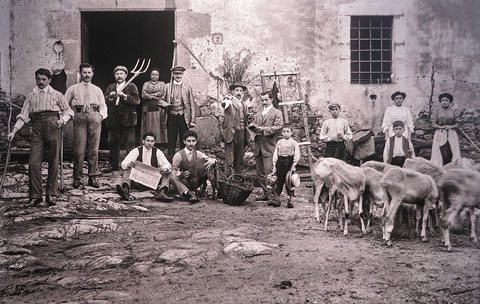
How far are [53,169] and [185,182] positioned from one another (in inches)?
54.7

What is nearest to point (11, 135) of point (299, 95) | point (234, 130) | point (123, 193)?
point (123, 193)

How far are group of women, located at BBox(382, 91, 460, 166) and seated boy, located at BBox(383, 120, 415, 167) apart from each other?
43 millimetres

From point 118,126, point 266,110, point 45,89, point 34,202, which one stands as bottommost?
point 34,202

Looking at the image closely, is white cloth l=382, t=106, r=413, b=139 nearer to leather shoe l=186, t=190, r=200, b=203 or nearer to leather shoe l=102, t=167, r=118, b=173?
leather shoe l=186, t=190, r=200, b=203

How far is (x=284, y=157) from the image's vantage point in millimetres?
5137

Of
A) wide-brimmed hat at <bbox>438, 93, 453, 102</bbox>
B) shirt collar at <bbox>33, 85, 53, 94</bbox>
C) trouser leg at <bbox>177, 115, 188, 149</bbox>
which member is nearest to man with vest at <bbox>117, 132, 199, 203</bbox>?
trouser leg at <bbox>177, 115, 188, 149</bbox>

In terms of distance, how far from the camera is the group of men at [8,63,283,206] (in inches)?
170

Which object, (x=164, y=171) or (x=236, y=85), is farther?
(x=236, y=85)

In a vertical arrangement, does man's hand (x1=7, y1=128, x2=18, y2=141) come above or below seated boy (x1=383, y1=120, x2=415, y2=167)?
above

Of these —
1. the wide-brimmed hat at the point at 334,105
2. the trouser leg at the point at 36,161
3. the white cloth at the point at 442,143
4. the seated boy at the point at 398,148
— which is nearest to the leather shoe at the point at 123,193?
the trouser leg at the point at 36,161

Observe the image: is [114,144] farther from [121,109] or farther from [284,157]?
[284,157]

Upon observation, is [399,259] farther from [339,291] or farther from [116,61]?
[116,61]

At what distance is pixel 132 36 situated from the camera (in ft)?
30.6

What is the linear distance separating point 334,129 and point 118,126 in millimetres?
2621
